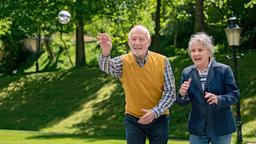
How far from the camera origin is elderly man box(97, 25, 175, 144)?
17.4 feet

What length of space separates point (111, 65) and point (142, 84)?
0.38 metres

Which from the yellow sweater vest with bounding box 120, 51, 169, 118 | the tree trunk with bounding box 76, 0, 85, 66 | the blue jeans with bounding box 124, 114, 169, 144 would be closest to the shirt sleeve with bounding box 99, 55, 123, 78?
the yellow sweater vest with bounding box 120, 51, 169, 118

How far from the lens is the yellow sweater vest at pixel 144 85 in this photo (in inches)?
209

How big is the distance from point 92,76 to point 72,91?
162 centimetres

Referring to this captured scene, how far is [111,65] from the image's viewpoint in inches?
212

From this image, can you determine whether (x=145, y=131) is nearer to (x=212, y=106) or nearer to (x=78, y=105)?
(x=212, y=106)

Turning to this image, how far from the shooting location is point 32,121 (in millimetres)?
24359

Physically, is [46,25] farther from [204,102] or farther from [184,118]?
[204,102]

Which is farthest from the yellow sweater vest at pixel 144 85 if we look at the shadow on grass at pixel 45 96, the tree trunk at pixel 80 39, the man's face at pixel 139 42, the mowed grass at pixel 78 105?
the tree trunk at pixel 80 39

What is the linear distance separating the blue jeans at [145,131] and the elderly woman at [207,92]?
30 centimetres

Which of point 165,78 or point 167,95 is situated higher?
point 165,78

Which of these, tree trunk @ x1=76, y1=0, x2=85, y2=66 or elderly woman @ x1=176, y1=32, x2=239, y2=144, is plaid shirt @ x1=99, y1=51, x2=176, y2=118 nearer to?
elderly woman @ x1=176, y1=32, x2=239, y2=144

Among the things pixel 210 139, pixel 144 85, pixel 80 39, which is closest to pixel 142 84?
pixel 144 85

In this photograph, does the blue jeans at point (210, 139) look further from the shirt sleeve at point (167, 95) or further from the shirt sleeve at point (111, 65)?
the shirt sleeve at point (111, 65)
